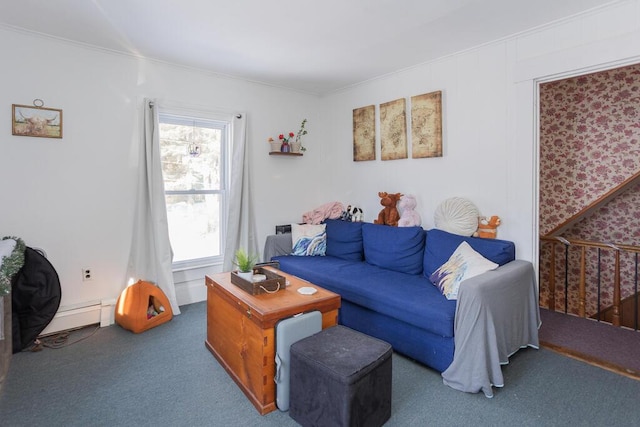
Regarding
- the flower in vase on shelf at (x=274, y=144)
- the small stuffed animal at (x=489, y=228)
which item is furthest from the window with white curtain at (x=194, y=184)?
the small stuffed animal at (x=489, y=228)

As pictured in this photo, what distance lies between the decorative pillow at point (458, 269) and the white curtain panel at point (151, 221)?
2387mm

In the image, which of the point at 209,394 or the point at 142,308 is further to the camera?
the point at 142,308

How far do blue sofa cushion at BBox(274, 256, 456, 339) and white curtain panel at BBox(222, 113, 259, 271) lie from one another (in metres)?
0.56

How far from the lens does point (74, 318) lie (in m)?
2.87

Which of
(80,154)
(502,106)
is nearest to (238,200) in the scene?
(80,154)

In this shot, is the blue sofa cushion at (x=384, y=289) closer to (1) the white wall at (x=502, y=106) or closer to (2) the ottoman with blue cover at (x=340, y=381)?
(2) the ottoman with blue cover at (x=340, y=381)

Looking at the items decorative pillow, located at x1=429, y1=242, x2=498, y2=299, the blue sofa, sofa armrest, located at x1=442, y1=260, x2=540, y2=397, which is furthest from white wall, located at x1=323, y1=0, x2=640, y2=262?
sofa armrest, located at x1=442, y1=260, x2=540, y2=397

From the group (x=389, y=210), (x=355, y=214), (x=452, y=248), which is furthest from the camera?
(x=355, y=214)

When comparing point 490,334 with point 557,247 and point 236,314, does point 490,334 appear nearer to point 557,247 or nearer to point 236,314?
point 236,314

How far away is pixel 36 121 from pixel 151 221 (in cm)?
→ 114

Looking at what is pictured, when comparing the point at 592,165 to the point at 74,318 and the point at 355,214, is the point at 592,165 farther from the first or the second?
the point at 74,318

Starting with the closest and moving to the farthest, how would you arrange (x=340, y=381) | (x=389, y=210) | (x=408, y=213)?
(x=340, y=381) → (x=408, y=213) → (x=389, y=210)

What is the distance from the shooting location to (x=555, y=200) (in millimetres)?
3941

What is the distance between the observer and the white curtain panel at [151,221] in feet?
10.3
